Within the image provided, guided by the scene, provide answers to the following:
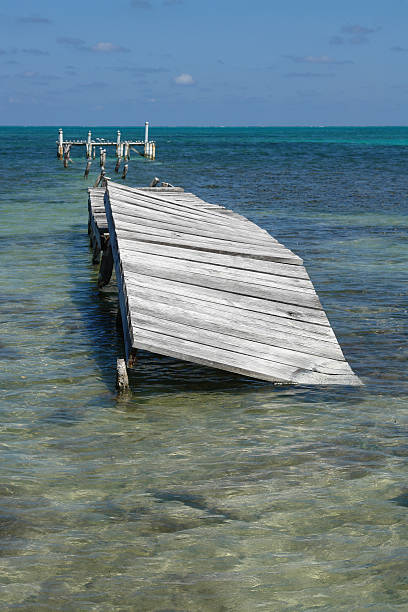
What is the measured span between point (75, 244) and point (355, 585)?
13.5m

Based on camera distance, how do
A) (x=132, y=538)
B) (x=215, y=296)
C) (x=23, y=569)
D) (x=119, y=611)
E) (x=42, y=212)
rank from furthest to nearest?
1. (x=42, y=212)
2. (x=215, y=296)
3. (x=132, y=538)
4. (x=23, y=569)
5. (x=119, y=611)

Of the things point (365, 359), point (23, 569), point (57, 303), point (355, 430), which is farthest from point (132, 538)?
point (57, 303)

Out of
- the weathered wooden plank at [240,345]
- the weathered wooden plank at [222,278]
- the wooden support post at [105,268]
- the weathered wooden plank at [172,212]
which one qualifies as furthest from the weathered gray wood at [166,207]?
the weathered wooden plank at [240,345]

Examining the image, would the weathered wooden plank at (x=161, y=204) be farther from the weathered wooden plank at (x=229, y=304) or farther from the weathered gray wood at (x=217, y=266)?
the weathered wooden plank at (x=229, y=304)

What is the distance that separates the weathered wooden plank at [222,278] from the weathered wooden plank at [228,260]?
15 centimetres

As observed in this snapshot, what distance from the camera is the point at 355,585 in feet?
12.4

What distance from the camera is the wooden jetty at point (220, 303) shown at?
20.7 feet

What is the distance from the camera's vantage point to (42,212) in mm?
21969

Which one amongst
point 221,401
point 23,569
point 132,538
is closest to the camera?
point 23,569

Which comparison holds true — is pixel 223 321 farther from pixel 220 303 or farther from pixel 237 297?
pixel 237 297

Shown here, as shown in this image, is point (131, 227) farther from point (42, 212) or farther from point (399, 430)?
point (42, 212)

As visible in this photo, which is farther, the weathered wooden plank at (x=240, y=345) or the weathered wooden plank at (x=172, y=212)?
the weathered wooden plank at (x=172, y=212)

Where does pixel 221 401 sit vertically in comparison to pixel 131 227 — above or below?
below

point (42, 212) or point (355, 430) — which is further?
point (42, 212)
